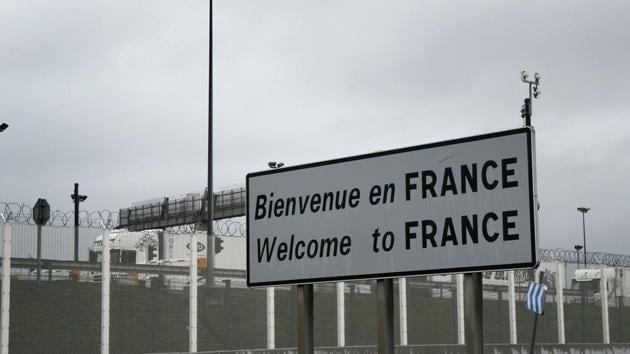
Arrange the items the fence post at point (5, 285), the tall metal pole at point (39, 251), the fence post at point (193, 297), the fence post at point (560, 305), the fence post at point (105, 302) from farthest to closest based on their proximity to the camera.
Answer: the fence post at point (560, 305) → the fence post at point (193, 297) → the fence post at point (105, 302) → the tall metal pole at point (39, 251) → the fence post at point (5, 285)

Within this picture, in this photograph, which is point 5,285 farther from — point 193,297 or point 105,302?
point 193,297

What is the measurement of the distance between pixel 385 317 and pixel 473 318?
858 mm

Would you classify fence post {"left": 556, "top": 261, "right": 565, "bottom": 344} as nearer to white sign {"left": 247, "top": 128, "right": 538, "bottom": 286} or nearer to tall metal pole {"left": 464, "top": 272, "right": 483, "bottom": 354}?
white sign {"left": 247, "top": 128, "right": 538, "bottom": 286}

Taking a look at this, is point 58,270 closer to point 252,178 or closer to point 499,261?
point 252,178

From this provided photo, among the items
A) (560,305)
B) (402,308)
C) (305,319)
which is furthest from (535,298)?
(305,319)

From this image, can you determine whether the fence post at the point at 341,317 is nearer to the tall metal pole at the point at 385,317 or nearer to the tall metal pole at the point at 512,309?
the tall metal pole at the point at 512,309

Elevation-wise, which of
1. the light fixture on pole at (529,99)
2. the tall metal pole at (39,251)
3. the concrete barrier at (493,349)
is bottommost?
the concrete barrier at (493,349)

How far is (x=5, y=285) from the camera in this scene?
2553 centimetres

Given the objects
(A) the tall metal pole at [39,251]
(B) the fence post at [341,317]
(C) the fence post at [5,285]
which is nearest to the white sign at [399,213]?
(C) the fence post at [5,285]

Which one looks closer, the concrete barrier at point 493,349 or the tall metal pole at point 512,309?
the concrete barrier at point 493,349

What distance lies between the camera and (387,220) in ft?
23.2

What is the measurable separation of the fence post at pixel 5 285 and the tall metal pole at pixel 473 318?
2026cm

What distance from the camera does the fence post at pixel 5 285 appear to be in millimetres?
25406

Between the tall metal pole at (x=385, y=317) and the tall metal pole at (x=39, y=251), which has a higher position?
the tall metal pole at (x=39, y=251)
